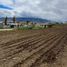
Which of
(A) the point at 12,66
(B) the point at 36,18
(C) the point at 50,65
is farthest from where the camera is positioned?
(B) the point at 36,18

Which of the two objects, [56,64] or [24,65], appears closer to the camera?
[24,65]

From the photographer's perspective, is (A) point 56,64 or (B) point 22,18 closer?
(A) point 56,64

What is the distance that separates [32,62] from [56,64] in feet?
4.09

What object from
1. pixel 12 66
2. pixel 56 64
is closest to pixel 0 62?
pixel 12 66

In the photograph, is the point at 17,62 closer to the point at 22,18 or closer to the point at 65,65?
the point at 65,65

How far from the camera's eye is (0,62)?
1103 centimetres

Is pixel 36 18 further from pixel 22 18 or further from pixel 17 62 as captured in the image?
pixel 17 62

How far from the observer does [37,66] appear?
10398 mm

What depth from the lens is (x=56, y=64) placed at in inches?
441

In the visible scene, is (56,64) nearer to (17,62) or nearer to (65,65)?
(65,65)

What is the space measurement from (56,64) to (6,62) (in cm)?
257

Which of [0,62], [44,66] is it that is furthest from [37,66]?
[0,62]

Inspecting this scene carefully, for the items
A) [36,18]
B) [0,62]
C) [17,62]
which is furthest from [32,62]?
[36,18]

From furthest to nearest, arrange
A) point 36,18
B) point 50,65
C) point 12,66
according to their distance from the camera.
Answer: point 36,18
point 50,65
point 12,66
